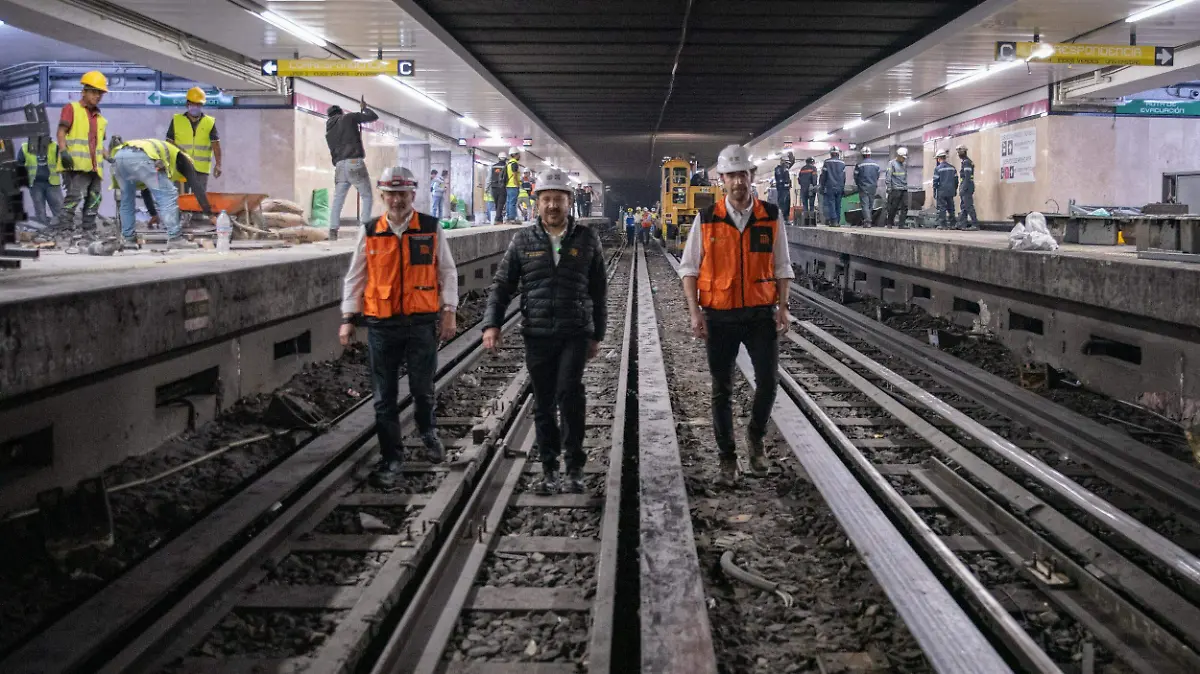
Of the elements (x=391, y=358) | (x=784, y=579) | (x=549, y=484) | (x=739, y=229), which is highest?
(x=739, y=229)

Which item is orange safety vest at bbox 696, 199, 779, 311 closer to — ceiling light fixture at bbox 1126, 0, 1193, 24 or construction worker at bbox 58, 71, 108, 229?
construction worker at bbox 58, 71, 108, 229

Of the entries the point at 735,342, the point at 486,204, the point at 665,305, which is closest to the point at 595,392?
the point at 735,342

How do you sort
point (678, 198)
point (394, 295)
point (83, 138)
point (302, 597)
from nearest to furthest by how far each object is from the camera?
1. point (302, 597)
2. point (394, 295)
3. point (83, 138)
4. point (678, 198)

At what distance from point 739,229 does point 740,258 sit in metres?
0.17

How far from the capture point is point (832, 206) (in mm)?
24094

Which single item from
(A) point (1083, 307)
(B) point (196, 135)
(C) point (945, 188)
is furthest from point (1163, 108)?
(B) point (196, 135)

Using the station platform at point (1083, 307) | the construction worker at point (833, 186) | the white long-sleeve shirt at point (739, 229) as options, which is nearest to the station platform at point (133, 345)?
the white long-sleeve shirt at point (739, 229)

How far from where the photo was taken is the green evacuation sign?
22188 millimetres

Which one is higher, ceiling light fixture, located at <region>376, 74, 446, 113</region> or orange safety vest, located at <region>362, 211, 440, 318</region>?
ceiling light fixture, located at <region>376, 74, 446, 113</region>

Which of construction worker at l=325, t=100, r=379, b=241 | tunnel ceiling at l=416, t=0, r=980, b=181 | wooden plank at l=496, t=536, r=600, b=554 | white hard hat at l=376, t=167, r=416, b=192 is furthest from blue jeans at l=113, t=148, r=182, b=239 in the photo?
wooden plank at l=496, t=536, r=600, b=554

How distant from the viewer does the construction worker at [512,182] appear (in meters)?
27.0

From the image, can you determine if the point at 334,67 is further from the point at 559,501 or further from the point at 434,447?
the point at 559,501

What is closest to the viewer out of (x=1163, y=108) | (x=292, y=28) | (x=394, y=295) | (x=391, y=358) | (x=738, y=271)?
(x=738, y=271)

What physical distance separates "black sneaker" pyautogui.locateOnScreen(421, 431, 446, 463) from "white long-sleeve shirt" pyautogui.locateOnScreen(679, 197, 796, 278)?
6.37 ft
